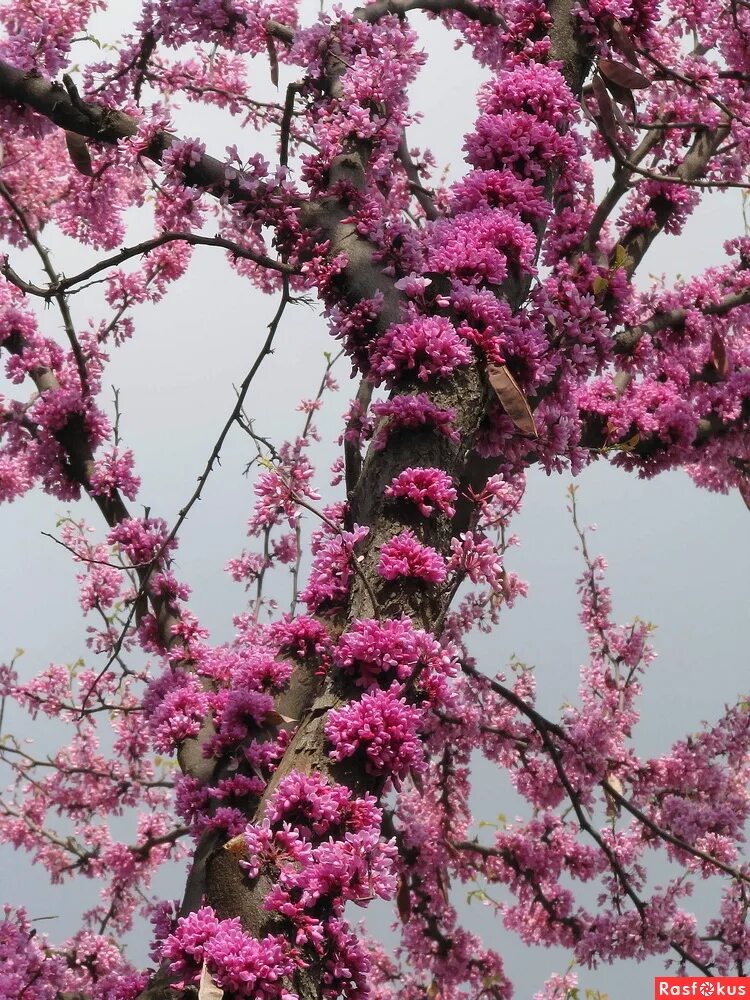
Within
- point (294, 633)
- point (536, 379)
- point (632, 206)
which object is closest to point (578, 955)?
point (294, 633)

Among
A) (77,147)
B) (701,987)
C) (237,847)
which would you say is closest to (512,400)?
(237,847)

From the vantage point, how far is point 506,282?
3.17m

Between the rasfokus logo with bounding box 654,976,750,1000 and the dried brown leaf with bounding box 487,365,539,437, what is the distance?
4294mm

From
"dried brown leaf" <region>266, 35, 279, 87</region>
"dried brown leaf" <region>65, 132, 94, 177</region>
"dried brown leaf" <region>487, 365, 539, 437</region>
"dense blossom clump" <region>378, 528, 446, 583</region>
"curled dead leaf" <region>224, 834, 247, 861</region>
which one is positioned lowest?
"curled dead leaf" <region>224, 834, 247, 861</region>

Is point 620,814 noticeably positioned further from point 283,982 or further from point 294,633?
point 283,982

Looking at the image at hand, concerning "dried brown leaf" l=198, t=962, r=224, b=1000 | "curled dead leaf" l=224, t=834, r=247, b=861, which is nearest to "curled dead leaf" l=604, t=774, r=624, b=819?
"curled dead leaf" l=224, t=834, r=247, b=861

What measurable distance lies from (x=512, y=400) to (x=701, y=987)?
447 cm

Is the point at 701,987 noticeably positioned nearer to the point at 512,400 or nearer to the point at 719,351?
the point at 719,351

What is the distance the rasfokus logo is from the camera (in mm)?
5227

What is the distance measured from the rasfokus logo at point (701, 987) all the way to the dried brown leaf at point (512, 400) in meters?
4.29

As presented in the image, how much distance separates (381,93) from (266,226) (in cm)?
89

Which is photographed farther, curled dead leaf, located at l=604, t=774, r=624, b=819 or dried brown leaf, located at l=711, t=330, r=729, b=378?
curled dead leaf, located at l=604, t=774, r=624, b=819

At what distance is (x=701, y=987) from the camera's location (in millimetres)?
5230

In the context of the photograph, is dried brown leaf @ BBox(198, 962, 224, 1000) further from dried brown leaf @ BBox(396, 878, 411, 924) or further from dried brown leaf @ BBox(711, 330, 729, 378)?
dried brown leaf @ BBox(711, 330, 729, 378)
